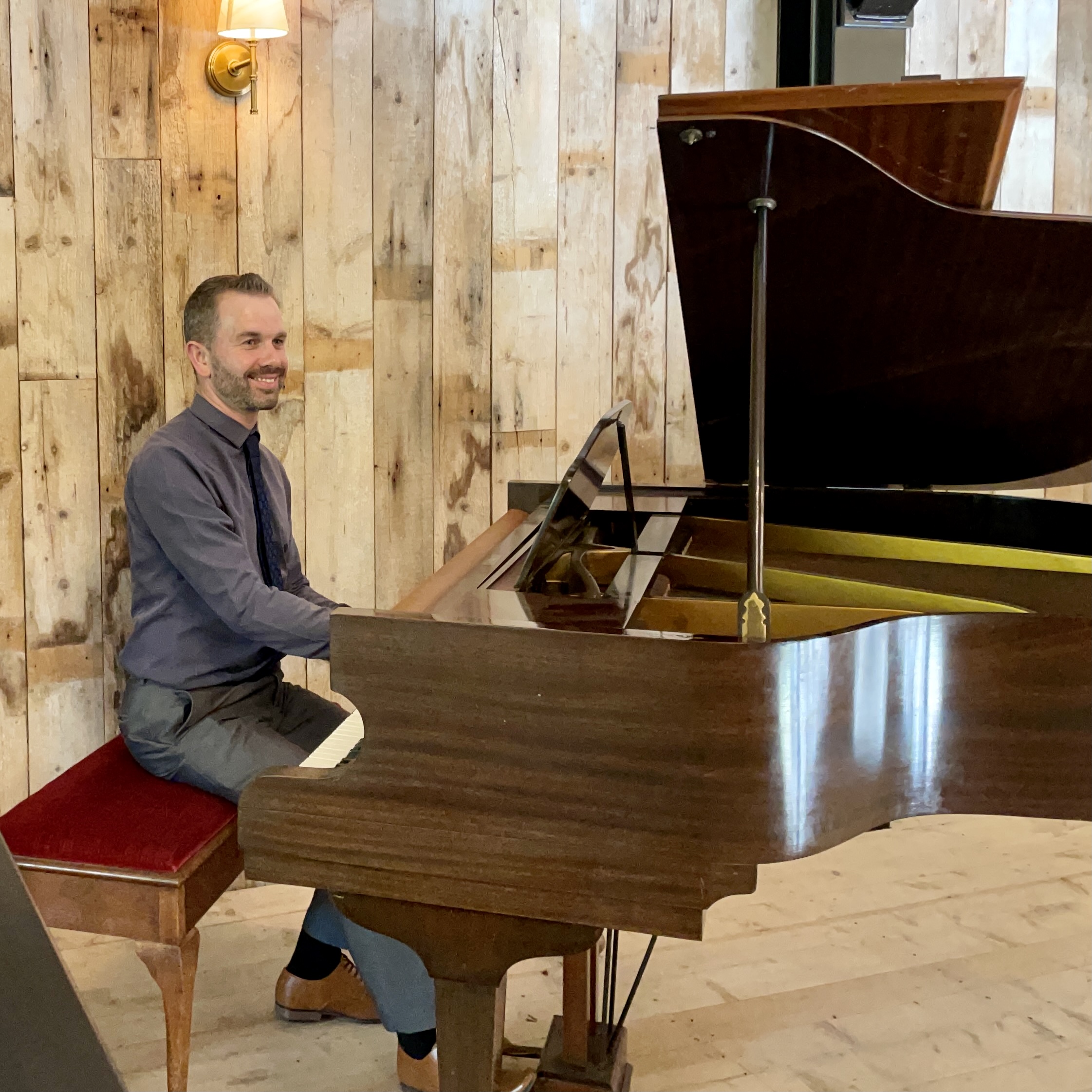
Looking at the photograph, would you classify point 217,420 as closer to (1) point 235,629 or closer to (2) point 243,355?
(2) point 243,355

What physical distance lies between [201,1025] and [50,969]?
78.9 inches

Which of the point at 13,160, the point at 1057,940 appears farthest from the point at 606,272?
the point at 1057,940

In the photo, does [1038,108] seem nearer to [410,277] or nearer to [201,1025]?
[410,277]

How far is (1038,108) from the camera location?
3.33 meters

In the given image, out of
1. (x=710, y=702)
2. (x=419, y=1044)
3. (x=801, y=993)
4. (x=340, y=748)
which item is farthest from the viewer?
(x=801, y=993)

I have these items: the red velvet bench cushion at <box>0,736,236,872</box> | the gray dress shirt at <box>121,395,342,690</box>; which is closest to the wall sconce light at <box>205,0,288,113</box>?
the gray dress shirt at <box>121,395,342,690</box>

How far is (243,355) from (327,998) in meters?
1.25

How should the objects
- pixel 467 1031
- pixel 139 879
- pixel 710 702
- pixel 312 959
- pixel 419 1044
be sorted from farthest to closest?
pixel 312 959
pixel 419 1044
pixel 139 879
pixel 467 1031
pixel 710 702

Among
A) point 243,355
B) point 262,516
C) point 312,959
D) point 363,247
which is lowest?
point 312,959

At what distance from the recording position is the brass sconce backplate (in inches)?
105

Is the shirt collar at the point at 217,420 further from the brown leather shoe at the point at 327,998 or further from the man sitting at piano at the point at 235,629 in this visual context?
the brown leather shoe at the point at 327,998

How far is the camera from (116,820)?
2.04 metres

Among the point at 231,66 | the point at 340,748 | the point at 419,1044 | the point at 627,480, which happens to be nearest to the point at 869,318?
the point at 627,480

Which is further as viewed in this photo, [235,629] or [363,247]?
[363,247]
